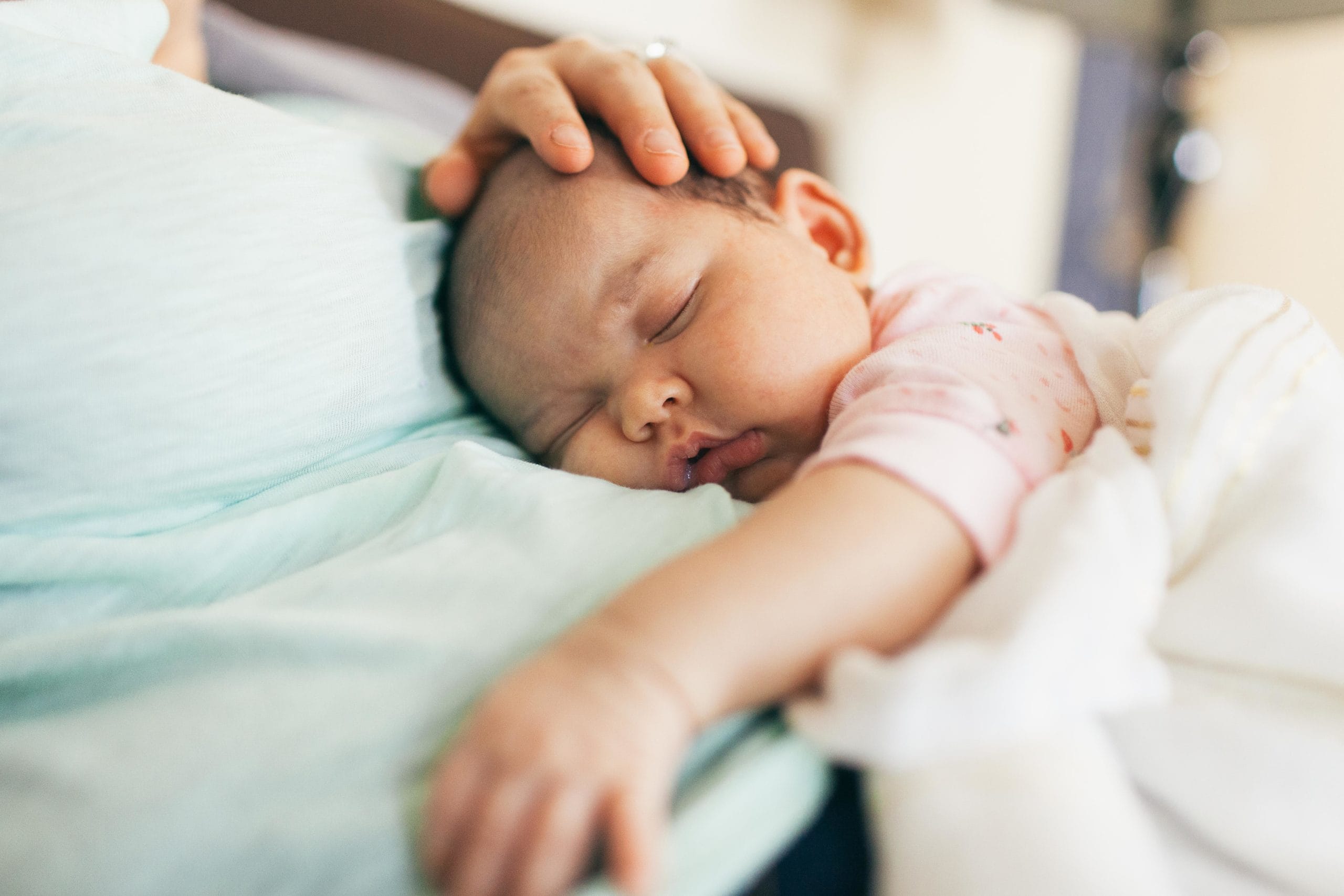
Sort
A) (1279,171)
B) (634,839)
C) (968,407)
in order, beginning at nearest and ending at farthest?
(634,839) < (968,407) < (1279,171)

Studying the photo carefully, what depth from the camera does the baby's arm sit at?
1.11 ft

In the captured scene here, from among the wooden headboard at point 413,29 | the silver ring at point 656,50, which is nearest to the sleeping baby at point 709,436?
the silver ring at point 656,50

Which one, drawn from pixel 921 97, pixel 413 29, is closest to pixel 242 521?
pixel 413 29

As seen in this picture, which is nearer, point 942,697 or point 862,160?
point 942,697

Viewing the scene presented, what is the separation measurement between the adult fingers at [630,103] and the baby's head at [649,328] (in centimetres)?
2

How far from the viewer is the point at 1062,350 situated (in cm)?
68

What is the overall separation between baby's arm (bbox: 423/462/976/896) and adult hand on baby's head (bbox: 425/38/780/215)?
14.6 inches

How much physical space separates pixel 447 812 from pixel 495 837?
2 cm

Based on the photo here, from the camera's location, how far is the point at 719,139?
0.77 meters

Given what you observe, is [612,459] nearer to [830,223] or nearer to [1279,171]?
[830,223]

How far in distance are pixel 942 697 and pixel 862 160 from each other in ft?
7.21

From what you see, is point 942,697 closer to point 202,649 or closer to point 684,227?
point 202,649

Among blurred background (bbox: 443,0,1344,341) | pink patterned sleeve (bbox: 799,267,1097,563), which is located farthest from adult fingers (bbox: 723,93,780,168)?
blurred background (bbox: 443,0,1344,341)

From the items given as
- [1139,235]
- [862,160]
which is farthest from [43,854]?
[1139,235]
